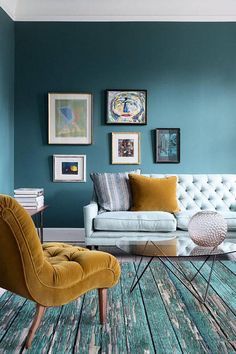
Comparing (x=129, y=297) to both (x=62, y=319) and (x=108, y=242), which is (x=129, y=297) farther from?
(x=108, y=242)

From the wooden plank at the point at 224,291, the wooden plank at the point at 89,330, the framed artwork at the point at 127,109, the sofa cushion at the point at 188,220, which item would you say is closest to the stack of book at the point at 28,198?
the framed artwork at the point at 127,109

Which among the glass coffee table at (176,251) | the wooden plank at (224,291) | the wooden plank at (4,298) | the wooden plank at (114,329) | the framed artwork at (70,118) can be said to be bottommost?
the wooden plank at (4,298)

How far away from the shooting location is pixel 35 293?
2.16 meters

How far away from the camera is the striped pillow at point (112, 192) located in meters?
4.61

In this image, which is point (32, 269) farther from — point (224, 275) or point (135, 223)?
point (135, 223)

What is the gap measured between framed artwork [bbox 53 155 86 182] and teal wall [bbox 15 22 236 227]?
0.09 metres

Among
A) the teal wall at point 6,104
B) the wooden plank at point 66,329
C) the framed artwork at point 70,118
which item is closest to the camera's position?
the wooden plank at point 66,329

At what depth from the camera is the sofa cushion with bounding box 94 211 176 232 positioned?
13.9 feet

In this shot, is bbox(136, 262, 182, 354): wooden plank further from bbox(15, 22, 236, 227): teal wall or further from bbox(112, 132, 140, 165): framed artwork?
bbox(15, 22, 236, 227): teal wall

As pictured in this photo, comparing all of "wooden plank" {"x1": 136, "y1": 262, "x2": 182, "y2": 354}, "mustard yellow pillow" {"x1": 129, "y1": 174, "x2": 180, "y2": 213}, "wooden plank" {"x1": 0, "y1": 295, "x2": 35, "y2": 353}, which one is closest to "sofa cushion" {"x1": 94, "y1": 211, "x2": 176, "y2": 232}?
"mustard yellow pillow" {"x1": 129, "y1": 174, "x2": 180, "y2": 213}

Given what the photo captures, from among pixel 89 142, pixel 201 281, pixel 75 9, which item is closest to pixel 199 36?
pixel 75 9

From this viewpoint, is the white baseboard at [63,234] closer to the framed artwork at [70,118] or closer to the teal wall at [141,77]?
the teal wall at [141,77]

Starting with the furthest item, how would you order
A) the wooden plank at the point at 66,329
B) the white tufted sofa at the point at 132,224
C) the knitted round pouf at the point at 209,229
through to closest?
the white tufted sofa at the point at 132,224 < the knitted round pouf at the point at 209,229 < the wooden plank at the point at 66,329

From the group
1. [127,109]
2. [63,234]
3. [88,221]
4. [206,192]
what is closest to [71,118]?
[127,109]
